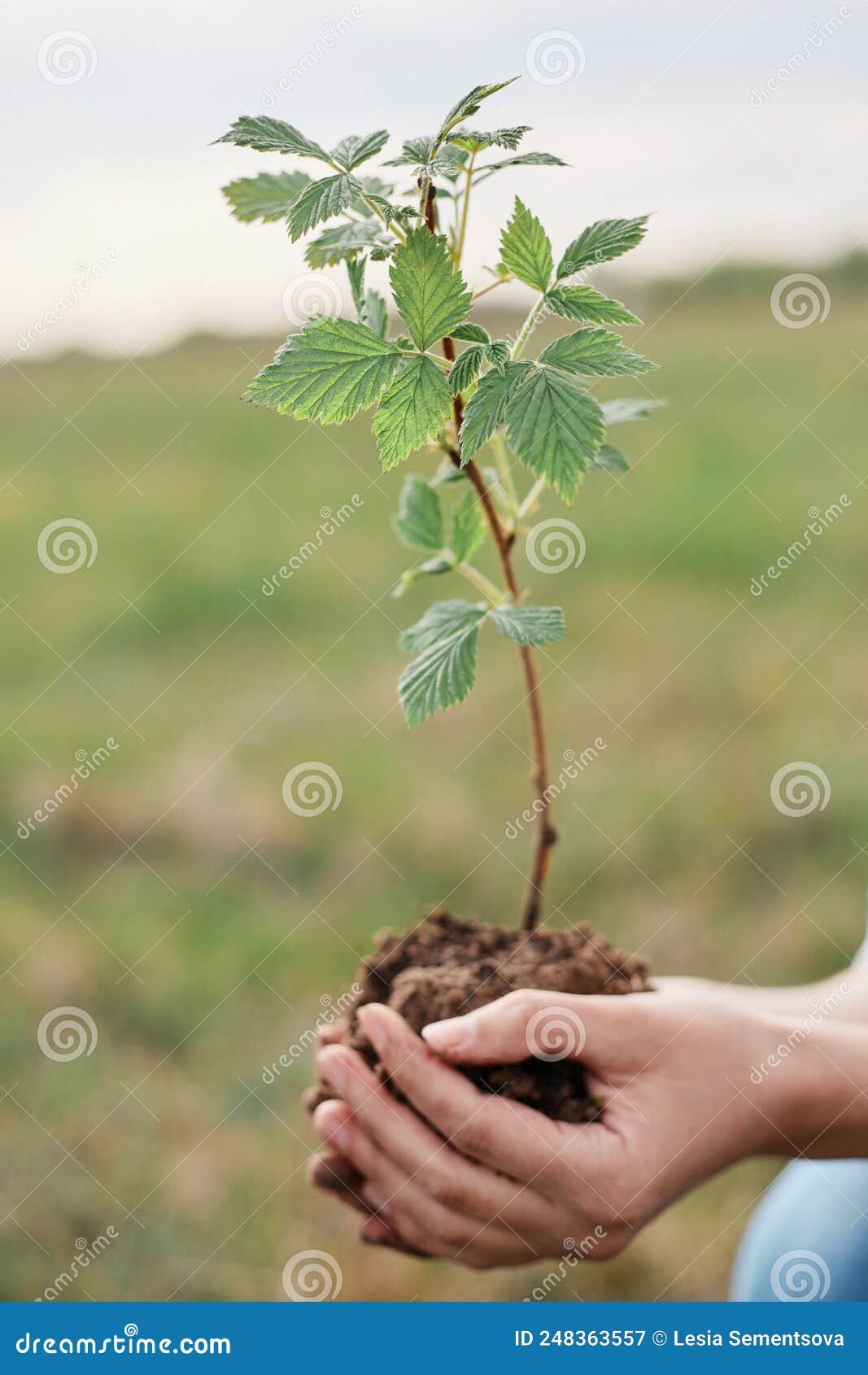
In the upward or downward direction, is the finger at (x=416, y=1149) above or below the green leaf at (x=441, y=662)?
below

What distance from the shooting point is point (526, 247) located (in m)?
0.76

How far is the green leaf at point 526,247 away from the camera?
0.75 metres

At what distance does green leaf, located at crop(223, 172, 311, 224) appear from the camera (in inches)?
33.0

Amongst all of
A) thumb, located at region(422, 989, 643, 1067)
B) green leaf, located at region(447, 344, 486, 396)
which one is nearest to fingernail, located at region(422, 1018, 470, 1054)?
thumb, located at region(422, 989, 643, 1067)

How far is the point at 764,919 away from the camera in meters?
2.30

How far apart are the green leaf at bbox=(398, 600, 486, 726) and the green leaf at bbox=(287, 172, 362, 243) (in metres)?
0.31

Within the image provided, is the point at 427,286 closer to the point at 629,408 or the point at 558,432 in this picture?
the point at 558,432

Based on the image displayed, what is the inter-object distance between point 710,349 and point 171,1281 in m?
4.59

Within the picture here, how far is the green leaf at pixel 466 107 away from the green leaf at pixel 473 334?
118 millimetres

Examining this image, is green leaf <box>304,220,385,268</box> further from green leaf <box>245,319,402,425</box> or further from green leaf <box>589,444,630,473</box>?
green leaf <box>589,444,630,473</box>

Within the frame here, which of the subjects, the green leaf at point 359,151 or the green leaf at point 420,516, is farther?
the green leaf at point 420,516

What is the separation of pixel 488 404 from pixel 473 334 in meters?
0.07

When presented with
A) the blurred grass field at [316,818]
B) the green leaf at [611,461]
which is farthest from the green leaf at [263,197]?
the blurred grass field at [316,818]

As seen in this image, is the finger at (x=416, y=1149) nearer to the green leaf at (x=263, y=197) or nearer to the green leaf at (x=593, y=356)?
the green leaf at (x=593, y=356)
